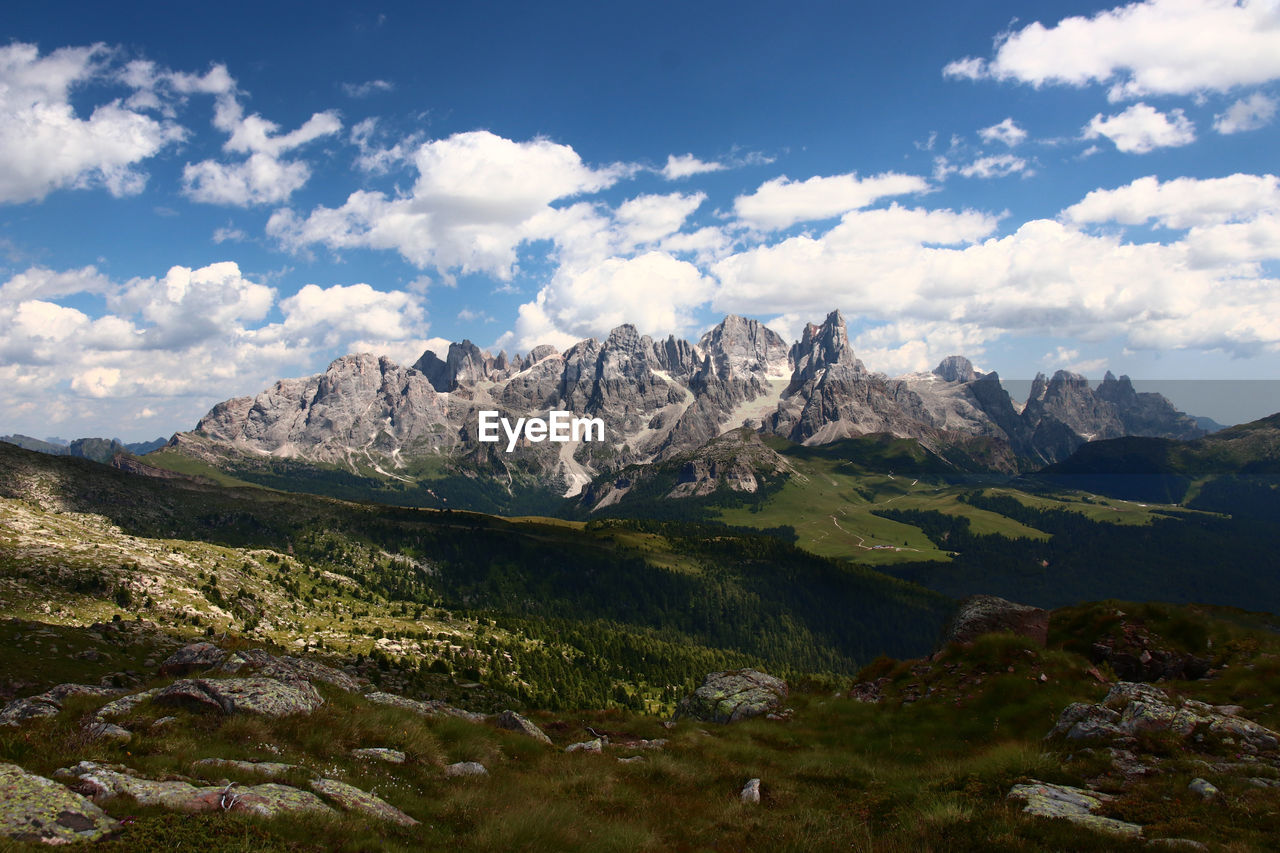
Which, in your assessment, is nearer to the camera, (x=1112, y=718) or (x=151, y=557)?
(x=1112, y=718)

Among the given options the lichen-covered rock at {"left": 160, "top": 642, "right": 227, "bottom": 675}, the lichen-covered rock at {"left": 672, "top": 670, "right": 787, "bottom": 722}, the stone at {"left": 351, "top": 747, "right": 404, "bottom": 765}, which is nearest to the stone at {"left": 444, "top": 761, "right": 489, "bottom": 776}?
the stone at {"left": 351, "top": 747, "right": 404, "bottom": 765}

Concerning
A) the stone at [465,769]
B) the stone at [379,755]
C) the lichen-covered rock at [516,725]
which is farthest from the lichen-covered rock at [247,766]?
the lichen-covered rock at [516,725]

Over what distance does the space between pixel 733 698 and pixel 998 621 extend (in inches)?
855

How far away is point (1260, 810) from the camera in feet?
Result: 51.8

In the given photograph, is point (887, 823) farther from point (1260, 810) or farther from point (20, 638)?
point (20, 638)

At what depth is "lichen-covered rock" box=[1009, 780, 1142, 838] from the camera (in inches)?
596

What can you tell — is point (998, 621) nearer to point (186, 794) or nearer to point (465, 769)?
point (465, 769)

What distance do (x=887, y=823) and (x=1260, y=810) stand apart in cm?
958

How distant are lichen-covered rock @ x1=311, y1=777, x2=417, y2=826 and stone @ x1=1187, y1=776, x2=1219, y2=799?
22.8 meters

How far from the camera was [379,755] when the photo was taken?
2194 centimetres

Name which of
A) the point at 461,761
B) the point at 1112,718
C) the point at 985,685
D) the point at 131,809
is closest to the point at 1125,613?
the point at 985,685

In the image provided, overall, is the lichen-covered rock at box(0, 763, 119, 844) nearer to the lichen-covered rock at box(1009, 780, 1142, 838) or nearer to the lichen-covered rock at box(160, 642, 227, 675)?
the lichen-covered rock at box(160, 642, 227, 675)

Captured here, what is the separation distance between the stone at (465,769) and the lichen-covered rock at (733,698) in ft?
89.3

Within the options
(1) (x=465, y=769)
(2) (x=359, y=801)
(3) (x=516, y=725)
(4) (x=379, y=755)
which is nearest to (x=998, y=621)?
(3) (x=516, y=725)
